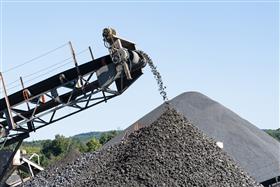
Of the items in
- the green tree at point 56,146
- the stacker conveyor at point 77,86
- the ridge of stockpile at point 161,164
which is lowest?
the green tree at point 56,146

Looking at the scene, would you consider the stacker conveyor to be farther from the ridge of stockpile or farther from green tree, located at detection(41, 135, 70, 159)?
green tree, located at detection(41, 135, 70, 159)

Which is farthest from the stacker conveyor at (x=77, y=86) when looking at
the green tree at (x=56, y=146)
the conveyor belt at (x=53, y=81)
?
the green tree at (x=56, y=146)

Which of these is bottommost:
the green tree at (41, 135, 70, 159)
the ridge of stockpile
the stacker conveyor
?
the green tree at (41, 135, 70, 159)

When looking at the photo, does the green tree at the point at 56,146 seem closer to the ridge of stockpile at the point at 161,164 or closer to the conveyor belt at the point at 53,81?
the ridge of stockpile at the point at 161,164

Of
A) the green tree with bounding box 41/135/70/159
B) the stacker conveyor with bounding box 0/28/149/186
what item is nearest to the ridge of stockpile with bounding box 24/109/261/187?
the stacker conveyor with bounding box 0/28/149/186

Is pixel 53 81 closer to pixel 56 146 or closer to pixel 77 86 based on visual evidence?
pixel 77 86

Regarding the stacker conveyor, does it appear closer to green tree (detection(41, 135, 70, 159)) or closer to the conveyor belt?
the conveyor belt

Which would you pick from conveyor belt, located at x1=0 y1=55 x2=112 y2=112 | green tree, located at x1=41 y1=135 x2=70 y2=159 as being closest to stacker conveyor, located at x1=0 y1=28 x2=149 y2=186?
conveyor belt, located at x1=0 y1=55 x2=112 y2=112

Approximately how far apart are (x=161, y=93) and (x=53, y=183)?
3.37 m

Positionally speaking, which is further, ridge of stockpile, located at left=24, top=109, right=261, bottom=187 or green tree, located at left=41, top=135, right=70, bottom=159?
green tree, located at left=41, top=135, right=70, bottom=159

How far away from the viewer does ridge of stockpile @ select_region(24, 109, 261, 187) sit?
11.6 m

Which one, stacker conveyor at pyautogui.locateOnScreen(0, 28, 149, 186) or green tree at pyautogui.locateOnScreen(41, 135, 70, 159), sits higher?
stacker conveyor at pyautogui.locateOnScreen(0, 28, 149, 186)

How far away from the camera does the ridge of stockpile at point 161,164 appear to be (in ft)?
38.1

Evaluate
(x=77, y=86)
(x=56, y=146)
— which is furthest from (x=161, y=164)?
(x=56, y=146)
